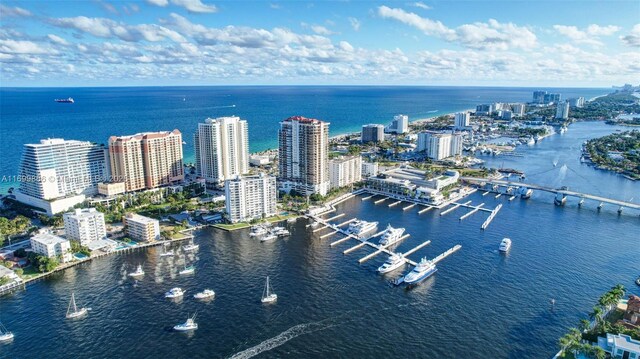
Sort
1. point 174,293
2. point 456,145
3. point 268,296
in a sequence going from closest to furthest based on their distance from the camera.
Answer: point 268,296 < point 174,293 < point 456,145

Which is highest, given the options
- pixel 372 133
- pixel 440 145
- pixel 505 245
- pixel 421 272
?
pixel 372 133

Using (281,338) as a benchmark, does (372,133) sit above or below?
above

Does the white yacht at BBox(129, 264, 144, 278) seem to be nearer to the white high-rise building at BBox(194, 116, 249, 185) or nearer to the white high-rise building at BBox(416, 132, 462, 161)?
the white high-rise building at BBox(194, 116, 249, 185)

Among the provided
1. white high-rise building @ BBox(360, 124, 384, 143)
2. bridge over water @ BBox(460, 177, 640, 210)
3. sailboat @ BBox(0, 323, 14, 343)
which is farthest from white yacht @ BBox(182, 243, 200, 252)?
white high-rise building @ BBox(360, 124, 384, 143)

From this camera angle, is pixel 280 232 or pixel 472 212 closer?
pixel 280 232

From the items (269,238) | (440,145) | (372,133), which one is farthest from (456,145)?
(269,238)

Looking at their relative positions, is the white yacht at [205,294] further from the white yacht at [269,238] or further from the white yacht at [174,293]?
the white yacht at [269,238]

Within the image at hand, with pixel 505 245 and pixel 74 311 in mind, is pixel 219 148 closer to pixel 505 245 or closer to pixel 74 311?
pixel 74 311

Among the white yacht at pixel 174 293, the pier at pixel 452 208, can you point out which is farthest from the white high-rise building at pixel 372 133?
the white yacht at pixel 174 293
